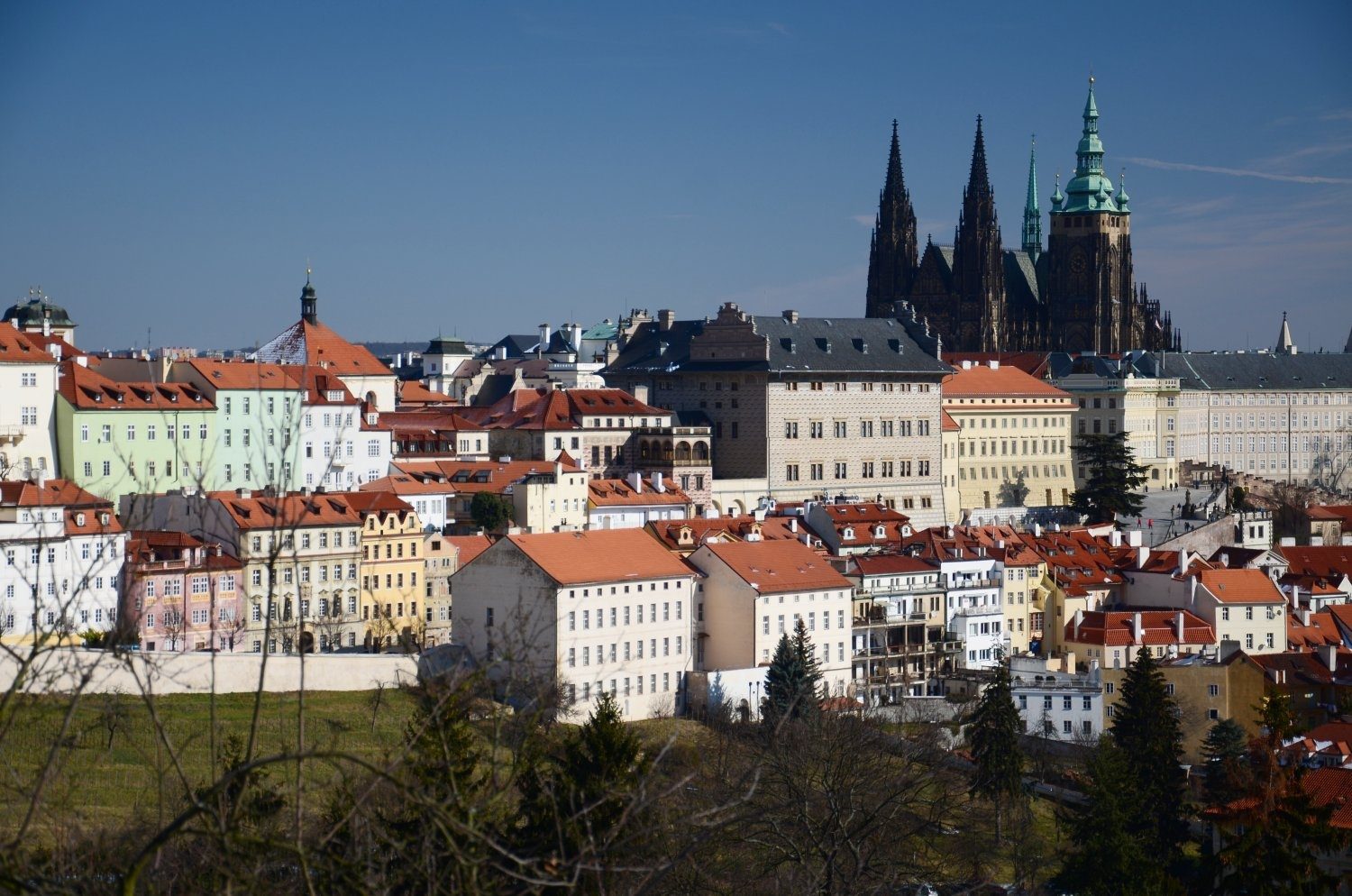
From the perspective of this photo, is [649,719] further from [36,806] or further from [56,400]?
[36,806]

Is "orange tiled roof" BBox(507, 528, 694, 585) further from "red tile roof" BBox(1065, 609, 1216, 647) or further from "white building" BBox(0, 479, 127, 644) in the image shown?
"red tile roof" BBox(1065, 609, 1216, 647)

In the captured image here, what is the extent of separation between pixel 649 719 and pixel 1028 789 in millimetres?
8209

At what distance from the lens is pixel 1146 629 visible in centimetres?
5594

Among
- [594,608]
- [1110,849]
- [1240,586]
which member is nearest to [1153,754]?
[1110,849]

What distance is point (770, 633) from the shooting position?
5088 centimetres

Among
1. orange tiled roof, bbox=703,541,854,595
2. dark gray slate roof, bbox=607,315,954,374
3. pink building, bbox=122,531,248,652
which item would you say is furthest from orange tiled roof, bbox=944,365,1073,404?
pink building, bbox=122,531,248,652

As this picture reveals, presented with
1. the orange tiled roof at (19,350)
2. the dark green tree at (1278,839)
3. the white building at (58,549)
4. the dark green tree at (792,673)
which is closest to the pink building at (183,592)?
the white building at (58,549)

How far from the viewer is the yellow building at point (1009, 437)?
3501 inches

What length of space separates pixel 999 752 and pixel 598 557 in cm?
1029

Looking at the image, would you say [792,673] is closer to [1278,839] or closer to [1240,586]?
[1278,839]

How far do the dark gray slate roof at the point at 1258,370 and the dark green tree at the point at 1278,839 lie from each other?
6737cm

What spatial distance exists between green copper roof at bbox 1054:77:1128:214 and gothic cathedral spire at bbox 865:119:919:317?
889cm

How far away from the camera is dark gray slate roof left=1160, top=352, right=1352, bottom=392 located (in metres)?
107

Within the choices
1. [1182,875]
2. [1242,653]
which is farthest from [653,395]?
[1182,875]
